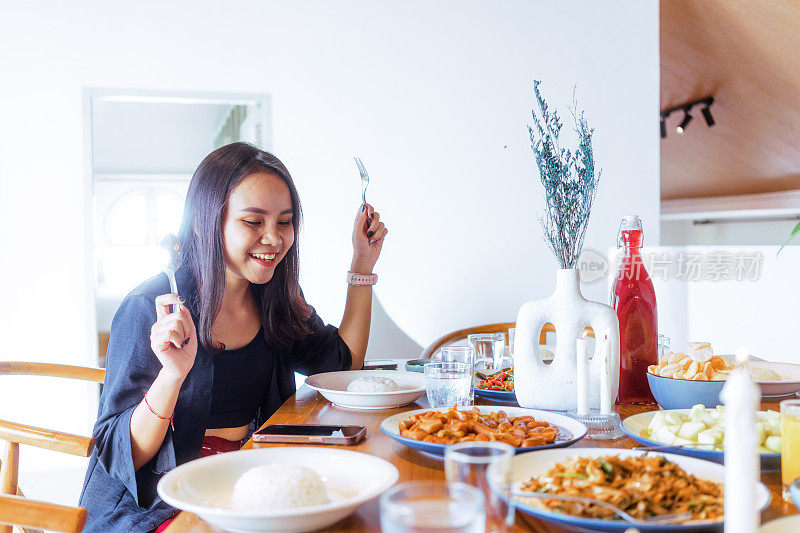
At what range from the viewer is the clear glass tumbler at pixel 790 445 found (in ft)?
2.92

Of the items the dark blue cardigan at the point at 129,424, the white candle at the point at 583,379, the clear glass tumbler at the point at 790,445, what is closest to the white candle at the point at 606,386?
the white candle at the point at 583,379

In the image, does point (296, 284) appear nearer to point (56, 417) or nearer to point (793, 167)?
point (56, 417)

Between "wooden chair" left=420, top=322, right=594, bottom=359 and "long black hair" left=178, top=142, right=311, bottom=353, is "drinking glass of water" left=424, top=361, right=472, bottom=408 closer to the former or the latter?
"long black hair" left=178, top=142, right=311, bottom=353

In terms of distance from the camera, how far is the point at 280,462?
1.04 meters

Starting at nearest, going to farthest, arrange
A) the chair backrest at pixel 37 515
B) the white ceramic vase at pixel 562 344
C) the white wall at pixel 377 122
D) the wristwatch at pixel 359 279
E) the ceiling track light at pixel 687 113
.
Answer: the chair backrest at pixel 37 515 → the white ceramic vase at pixel 562 344 → the wristwatch at pixel 359 279 → the white wall at pixel 377 122 → the ceiling track light at pixel 687 113

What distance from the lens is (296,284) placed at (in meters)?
1.94

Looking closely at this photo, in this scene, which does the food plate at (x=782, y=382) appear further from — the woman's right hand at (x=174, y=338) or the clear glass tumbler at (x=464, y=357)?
the woman's right hand at (x=174, y=338)

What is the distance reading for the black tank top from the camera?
171cm

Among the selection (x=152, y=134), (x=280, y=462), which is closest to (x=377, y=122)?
(x=152, y=134)

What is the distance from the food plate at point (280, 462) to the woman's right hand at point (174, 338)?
0.98 ft

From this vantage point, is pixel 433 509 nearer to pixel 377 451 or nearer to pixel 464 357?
pixel 377 451

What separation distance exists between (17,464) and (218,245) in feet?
1.98

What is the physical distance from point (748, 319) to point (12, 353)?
10.5 feet

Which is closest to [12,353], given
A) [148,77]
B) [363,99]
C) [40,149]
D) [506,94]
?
[40,149]
